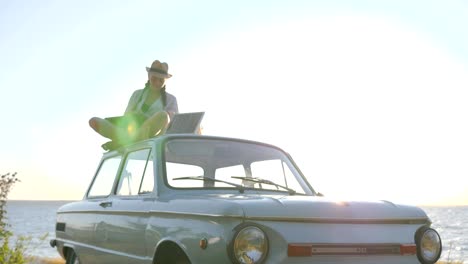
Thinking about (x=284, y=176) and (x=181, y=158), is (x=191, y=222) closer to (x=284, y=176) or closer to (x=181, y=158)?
(x=181, y=158)

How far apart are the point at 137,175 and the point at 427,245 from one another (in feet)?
8.86

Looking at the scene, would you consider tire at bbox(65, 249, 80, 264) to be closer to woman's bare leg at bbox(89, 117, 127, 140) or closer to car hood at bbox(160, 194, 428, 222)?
woman's bare leg at bbox(89, 117, 127, 140)

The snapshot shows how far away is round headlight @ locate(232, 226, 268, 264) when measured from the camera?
383 centimetres

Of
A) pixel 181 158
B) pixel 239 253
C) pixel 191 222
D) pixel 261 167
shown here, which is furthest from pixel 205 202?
pixel 261 167

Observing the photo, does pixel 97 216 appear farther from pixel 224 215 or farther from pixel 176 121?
pixel 224 215

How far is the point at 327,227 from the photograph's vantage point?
4.04m

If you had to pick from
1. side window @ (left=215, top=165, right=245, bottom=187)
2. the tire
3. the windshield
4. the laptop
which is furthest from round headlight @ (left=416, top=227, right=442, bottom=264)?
the tire

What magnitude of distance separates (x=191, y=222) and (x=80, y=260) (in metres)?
2.82

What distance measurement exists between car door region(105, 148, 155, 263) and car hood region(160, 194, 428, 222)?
70cm

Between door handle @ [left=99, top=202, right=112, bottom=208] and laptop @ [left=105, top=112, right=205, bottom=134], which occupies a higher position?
laptop @ [left=105, top=112, right=205, bottom=134]

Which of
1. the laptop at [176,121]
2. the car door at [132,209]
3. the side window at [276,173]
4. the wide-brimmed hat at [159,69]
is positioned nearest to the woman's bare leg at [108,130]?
the laptop at [176,121]

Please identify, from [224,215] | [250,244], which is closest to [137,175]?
[224,215]

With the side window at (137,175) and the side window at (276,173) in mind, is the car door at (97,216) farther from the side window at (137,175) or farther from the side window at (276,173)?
the side window at (276,173)

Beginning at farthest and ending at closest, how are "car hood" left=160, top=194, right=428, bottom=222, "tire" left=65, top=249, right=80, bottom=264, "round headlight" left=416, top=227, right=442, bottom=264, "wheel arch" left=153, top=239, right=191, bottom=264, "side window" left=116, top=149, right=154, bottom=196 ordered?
"tire" left=65, top=249, right=80, bottom=264, "side window" left=116, top=149, right=154, bottom=196, "wheel arch" left=153, top=239, right=191, bottom=264, "round headlight" left=416, top=227, right=442, bottom=264, "car hood" left=160, top=194, right=428, bottom=222
